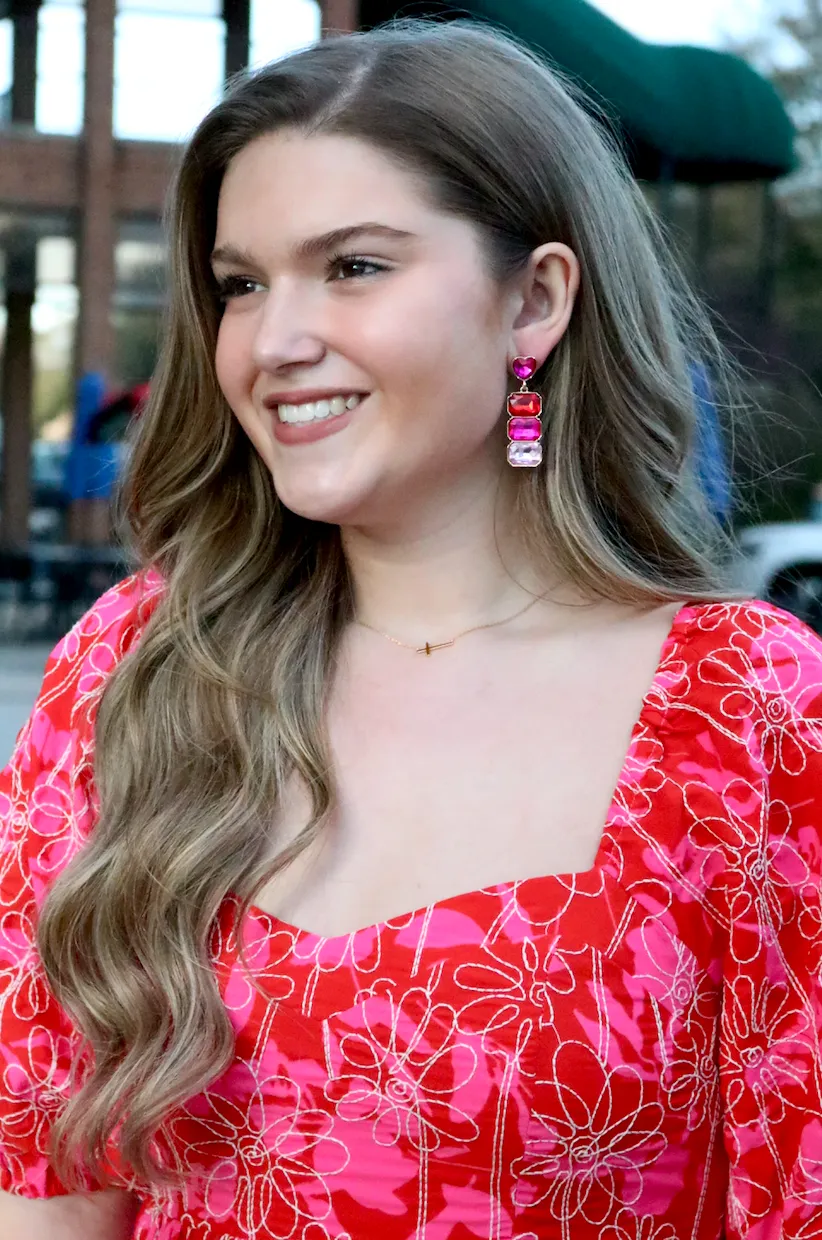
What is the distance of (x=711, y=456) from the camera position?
6.20 ft

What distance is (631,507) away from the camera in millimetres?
1551

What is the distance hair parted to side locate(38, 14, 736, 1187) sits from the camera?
4.36 feet

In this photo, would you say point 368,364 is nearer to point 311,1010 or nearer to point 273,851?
point 273,851

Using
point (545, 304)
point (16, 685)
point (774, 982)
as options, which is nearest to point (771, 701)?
point (774, 982)

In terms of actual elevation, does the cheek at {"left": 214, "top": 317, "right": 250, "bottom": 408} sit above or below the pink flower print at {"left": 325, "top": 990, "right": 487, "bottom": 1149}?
above

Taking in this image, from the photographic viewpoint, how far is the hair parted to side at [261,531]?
Answer: 133 centimetres

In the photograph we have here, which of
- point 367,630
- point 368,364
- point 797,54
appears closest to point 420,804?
point 367,630

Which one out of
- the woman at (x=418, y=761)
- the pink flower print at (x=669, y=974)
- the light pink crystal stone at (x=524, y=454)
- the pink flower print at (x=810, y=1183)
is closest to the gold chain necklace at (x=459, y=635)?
the woman at (x=418, y=761)

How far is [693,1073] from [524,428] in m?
0.61

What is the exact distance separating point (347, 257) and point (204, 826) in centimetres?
51

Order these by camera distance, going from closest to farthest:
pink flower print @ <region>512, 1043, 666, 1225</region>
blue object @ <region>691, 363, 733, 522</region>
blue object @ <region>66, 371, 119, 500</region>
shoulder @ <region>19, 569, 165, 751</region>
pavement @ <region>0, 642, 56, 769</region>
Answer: pink flower print @ <region>512, 1043, 666, 1225</region> < shoulder @ <region>19, 569, 165, 751</region> < blue object @ <region>691, 363, 733, 522</region> < pavement @ <region>0, 642, 56, 769</region> < blue object @ <region>66, 371, 119, 500</region>

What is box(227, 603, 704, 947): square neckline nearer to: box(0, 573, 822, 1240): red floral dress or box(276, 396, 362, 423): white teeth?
box(0, 573, 822, 1240): red floral dress

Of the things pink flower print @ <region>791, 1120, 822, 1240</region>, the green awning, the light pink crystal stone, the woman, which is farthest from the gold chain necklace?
the green awning

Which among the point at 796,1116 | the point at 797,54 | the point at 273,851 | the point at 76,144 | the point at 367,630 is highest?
the point at 797,54
